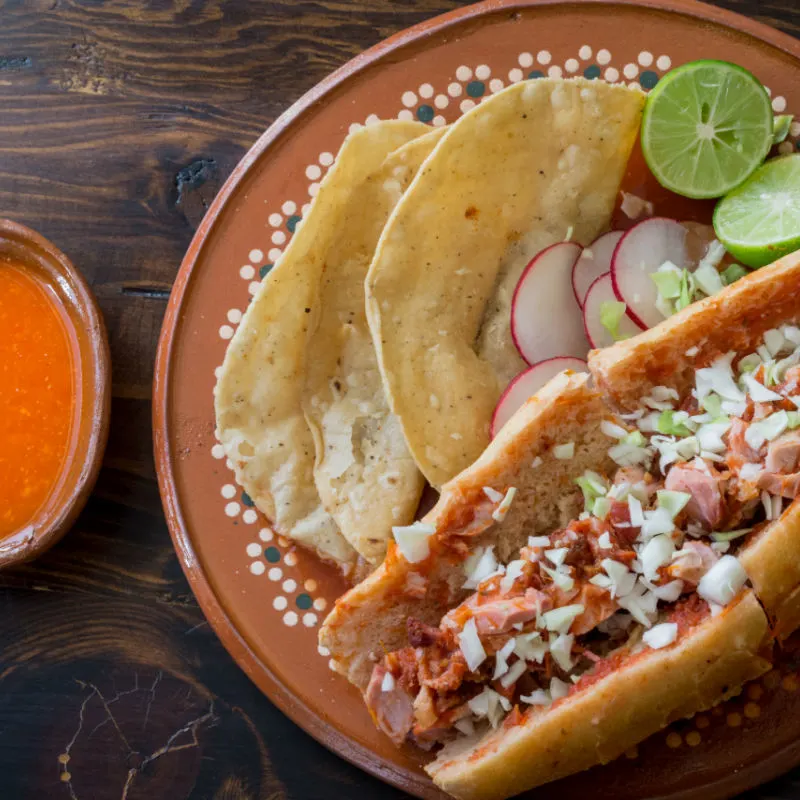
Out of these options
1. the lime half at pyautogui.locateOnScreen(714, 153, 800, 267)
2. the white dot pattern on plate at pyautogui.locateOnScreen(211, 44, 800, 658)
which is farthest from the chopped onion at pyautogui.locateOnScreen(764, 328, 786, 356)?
the white dot pattern on plate at pyautogui.locateOnScreen(211, 44, 800, 658)

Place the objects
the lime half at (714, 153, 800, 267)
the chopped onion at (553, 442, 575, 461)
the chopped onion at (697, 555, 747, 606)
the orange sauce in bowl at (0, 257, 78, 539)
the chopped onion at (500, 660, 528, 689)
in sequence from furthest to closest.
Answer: the orange sauce in bowl at (0, 257, 78, 539)
the lime half at (714, 153, 800, 267)
the chopped onion at (553, 442, 575, 461)
the chopped onion at (500, 660, 528, 689)
the chopped onion at (697, 555, 747, 606)

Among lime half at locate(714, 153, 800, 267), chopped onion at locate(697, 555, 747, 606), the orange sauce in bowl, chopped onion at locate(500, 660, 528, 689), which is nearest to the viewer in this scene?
chopped onion at locate(697, 555, 747, 606)

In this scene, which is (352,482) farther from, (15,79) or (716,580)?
(15,79)

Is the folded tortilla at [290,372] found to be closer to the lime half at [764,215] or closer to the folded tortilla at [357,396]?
the folded tortilla at [357,396]

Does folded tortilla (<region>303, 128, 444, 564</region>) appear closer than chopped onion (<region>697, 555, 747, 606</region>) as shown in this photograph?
No

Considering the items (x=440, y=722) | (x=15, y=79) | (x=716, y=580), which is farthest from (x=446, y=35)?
(x=440, y=722)

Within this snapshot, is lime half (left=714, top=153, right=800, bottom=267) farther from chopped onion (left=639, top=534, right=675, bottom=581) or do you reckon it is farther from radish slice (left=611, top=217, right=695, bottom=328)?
chopped onion (left=639, top=534, right=675, bottom=581)

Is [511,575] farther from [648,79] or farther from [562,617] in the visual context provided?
[648,79]

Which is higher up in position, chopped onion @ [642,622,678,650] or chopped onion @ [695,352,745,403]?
chopped onion @ [695,352,745,403]
